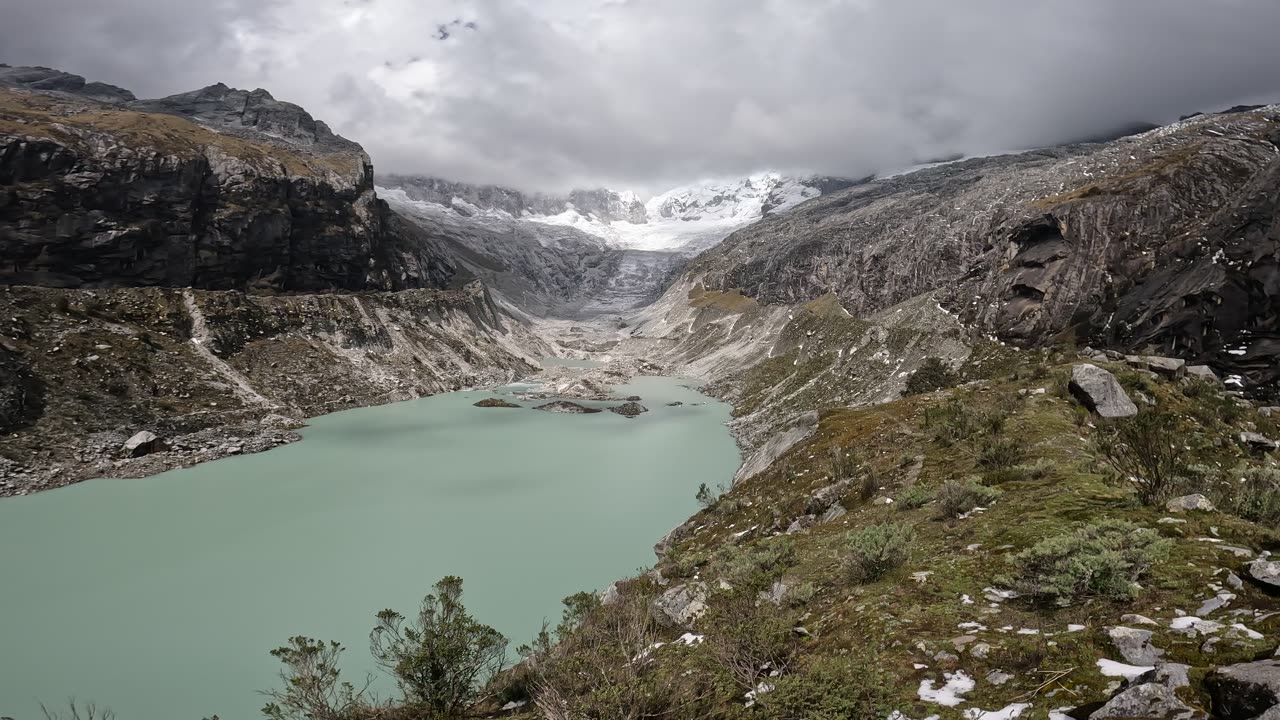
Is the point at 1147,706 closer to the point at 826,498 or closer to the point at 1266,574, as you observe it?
the point at 1266,574

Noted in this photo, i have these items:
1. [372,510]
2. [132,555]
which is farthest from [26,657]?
[372,510]

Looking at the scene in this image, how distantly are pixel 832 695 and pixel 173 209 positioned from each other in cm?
9949

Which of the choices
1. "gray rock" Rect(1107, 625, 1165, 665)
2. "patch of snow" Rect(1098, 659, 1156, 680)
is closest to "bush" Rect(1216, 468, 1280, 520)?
"gray rock" Rect(1107, 625, 1165, 665)

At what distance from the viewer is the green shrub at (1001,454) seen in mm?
15664

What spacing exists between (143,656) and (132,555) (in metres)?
11.5

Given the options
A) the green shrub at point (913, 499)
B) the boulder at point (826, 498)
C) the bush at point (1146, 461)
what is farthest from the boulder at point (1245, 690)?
the boulder at point (826, 498)

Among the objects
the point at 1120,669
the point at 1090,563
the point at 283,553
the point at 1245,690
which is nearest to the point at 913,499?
the point at 1090,563

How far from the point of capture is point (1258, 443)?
18.4m

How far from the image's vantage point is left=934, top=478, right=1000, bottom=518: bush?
12.8 meters

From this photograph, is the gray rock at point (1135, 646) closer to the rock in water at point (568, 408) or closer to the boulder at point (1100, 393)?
the boulder at point (1100, 393)

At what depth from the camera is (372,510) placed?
3444 centimetres

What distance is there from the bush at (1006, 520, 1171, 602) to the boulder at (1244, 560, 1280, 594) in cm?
96

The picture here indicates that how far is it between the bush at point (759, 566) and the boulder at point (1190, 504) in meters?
6.60

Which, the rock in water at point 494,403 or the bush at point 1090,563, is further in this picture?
the rock in water at point 494,403
